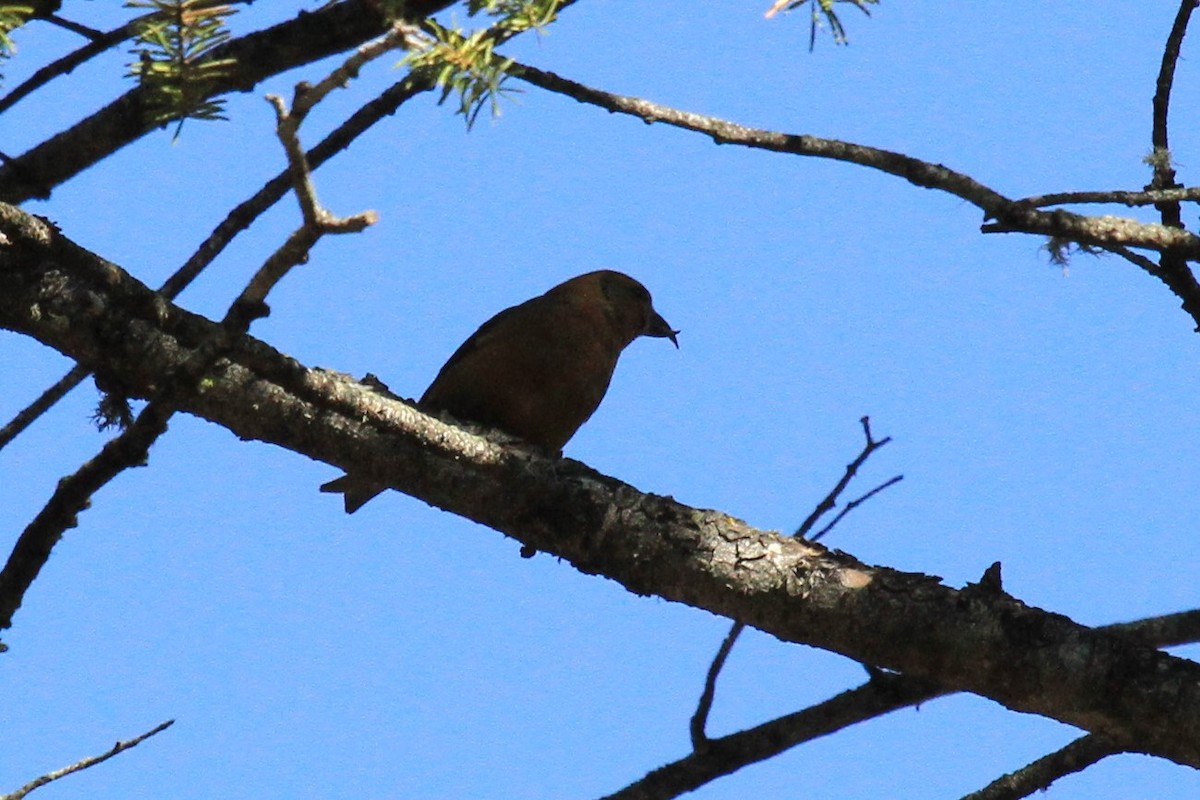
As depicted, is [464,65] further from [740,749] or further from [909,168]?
[740,749]

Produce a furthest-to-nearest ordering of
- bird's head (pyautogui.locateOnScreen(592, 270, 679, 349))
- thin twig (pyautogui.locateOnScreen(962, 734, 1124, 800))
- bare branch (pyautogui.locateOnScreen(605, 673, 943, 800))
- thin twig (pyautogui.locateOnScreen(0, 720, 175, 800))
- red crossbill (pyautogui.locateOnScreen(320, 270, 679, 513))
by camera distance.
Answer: bird's head (pyautogui.locateOnScreen(592, 270, 679, 349))
red crossbill (pyautogui.locateOnScreen(320, 270, 679, 513))
bare branch (pyautogui.locateOnScreen(605, 673, 943, 800))
thin twig (pyautogui.locateOnScreen(962, 734, 1124, 800))
thin twig (pyautogui.locateOnScreen(0, 720, 175, 800))

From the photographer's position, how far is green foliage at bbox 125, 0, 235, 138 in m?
2.45

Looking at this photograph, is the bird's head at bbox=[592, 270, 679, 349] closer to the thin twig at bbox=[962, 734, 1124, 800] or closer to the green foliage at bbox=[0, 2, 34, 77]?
the thin twig at bbox=[962, 734, 1124, 800]

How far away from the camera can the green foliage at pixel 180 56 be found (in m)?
2.45

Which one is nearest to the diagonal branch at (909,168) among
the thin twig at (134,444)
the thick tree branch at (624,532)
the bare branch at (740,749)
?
the thick tree branch at (624,532)

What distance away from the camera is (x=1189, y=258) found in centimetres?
400

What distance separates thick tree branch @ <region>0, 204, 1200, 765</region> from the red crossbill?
1332 millimetres

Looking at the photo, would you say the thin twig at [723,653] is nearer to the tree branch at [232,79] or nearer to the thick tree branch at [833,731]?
the thick tree branch at [833,731]

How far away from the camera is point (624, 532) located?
3656 mm

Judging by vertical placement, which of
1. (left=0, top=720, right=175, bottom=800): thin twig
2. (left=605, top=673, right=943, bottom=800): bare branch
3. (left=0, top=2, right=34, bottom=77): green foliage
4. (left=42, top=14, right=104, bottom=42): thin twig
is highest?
(left=42, top=14, right=104, bottom=42): thin twig

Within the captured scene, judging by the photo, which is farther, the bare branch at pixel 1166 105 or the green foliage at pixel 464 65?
the bare branch at pixel 1166 105

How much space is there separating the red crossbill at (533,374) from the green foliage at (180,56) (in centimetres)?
243

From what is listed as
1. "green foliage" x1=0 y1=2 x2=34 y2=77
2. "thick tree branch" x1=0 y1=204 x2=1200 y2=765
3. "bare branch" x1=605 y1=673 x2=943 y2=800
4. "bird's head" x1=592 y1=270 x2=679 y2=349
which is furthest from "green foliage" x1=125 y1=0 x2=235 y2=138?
"bird's head" x1=592 y1=270 x2=679 y2=349

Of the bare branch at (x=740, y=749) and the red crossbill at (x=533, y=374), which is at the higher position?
the red crossbill at (x=533, y=374)
